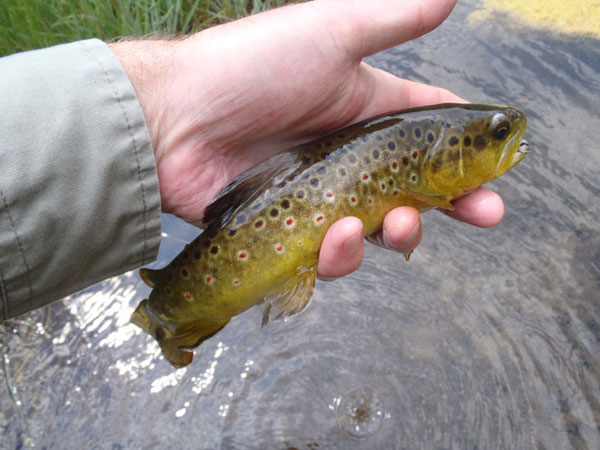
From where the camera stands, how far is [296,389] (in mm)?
2545

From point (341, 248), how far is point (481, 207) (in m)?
0.53

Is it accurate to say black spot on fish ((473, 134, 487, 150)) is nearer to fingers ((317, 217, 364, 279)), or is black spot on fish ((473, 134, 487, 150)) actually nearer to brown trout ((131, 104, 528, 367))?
brown trout ((131, 104, 528, 367))

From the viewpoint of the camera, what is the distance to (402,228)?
1.78 meters

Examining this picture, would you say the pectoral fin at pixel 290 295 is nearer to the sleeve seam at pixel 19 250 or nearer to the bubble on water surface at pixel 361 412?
the sleeve seam at pixel 19 250

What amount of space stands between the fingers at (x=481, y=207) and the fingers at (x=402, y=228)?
8.8 inches

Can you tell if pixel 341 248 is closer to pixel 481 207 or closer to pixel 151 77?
pixel 481 207

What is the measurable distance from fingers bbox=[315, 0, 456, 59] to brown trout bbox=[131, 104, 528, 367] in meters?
0.24

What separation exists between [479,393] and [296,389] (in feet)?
2.44

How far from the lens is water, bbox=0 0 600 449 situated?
241 cm

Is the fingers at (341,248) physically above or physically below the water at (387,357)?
above

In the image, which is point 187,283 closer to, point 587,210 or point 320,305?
point 320,305

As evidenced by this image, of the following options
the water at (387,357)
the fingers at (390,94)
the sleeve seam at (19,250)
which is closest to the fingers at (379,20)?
the fingers at (390,94)

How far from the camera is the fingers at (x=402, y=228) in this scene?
179 cm

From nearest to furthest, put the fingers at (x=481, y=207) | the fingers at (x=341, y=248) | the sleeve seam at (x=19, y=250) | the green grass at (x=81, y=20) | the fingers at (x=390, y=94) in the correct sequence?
the sleeve seam at (x=19, y=250) < the fingers at (x=341, y=248) < the fingers at (x=481, y=207) < the fingers at (x=390, y=94) < the green grass at (x=81, y=20)
